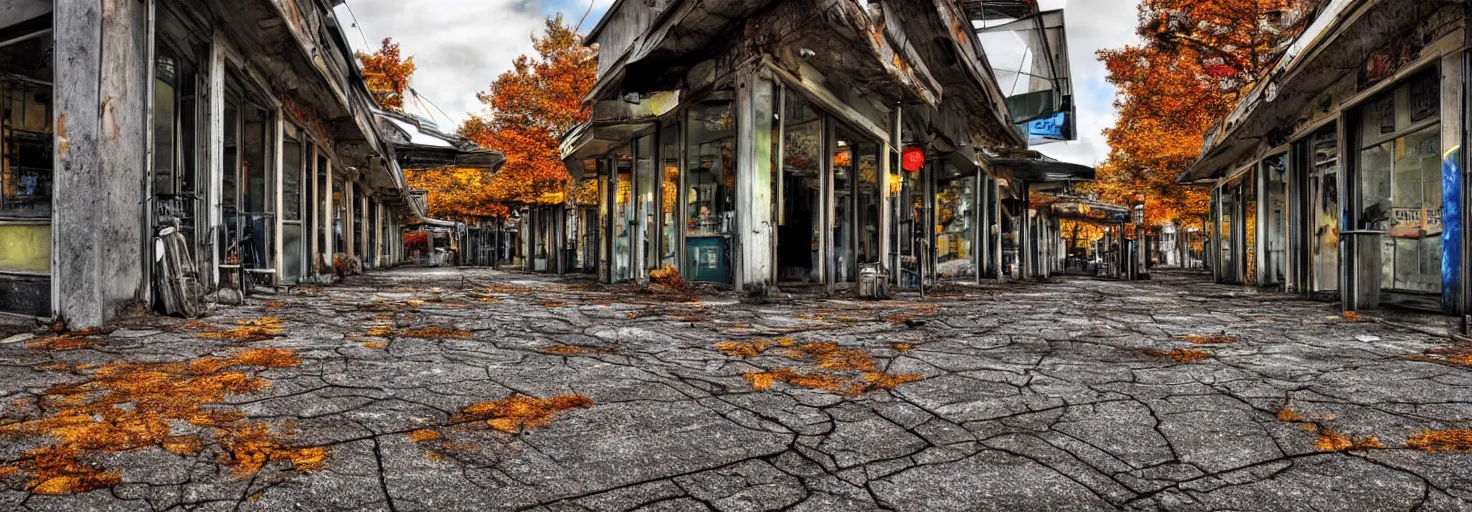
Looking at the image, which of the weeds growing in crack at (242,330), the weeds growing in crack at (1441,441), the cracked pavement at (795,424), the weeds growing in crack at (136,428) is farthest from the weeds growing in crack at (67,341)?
the weeds growing in crack at (1441,441)

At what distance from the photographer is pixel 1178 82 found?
63.7 ft

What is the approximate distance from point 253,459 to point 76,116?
157 inches

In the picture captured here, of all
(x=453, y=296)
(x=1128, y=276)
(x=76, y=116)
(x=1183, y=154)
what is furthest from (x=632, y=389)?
(x=1183, y=154)

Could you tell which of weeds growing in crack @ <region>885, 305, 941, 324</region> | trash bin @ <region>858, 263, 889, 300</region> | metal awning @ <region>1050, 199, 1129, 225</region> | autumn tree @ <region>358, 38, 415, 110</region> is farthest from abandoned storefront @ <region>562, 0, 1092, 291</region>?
autumn tree @ <region>358, 38, 415, 110</region>

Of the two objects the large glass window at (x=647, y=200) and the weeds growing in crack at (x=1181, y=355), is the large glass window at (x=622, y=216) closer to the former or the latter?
the large glass window at (x=647, y=200)

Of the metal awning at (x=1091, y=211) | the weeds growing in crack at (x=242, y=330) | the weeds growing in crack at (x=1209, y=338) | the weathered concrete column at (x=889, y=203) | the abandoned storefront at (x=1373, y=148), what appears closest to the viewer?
the weeds growing in crack at (x=242, y=330)

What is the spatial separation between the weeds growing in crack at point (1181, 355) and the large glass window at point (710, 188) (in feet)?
20.6

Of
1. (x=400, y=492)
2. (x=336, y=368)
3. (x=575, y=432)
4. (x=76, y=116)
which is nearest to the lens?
(x=400, y=492)

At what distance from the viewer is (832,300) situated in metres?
8.62

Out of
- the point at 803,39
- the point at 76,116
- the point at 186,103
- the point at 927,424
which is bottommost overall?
the point at 927,424

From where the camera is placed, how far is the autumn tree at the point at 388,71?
1020 inches

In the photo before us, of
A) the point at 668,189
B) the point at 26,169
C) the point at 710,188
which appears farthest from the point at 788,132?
the point at 26,169

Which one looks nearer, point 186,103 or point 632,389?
point 632,389

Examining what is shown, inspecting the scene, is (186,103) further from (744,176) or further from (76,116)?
(744,176)
